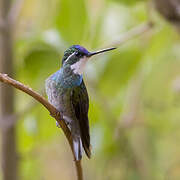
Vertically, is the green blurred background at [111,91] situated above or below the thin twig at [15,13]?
below

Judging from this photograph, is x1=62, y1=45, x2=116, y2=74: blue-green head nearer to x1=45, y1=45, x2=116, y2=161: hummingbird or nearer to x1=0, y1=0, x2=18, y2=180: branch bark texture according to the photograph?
x1=45, y1=45, x2=116, y2=161: hummingbird

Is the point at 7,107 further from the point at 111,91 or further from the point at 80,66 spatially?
the point at 80,66

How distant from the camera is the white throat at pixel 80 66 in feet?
2.90

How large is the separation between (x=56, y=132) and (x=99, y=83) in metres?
0.26

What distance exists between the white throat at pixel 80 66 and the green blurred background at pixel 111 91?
0.52 meters

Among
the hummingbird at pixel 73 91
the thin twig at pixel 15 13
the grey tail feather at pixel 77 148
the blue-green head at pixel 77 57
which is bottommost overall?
the grey tail feather at pixel 77 148

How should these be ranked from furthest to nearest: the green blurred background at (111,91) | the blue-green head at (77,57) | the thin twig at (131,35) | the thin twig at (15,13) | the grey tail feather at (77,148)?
the thin twig at (15,13)
the green blurred background at (111,91)
the thin twig at (131,35)
the blue-green head at (77,57)
the grey tail feather at (77,148)

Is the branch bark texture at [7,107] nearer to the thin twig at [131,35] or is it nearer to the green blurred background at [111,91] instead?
the green blurred background at [111,91]

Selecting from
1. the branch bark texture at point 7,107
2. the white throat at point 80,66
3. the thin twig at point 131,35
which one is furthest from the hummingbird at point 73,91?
the branch bark texture at point 7,107

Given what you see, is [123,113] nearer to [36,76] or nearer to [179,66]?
[179,66]

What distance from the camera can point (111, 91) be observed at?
163cm

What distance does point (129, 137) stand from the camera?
5.92 feet

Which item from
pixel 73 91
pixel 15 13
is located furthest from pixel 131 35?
pixel 73 91

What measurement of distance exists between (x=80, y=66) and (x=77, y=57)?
2 centimetres
